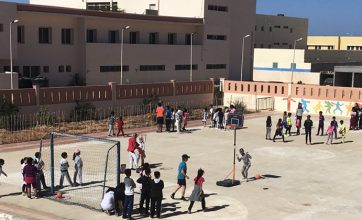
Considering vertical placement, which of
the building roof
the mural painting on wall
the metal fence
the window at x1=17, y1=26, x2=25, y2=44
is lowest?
the metal fence

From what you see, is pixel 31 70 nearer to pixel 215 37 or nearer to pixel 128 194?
pixel 215 37

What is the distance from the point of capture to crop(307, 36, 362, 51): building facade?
106 meters

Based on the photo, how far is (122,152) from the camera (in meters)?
25.7

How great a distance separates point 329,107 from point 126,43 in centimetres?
2115

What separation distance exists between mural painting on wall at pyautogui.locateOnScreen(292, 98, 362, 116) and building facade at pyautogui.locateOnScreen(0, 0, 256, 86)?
58.5 feet

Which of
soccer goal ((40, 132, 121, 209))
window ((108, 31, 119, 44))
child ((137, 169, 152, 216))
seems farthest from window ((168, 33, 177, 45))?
child ((137, 169, 152, 216))

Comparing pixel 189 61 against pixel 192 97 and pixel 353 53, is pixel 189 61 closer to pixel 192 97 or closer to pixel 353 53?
pixel 192 97

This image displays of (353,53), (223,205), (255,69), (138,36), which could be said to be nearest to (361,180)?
(223,205)

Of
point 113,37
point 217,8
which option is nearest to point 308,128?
point 113,37

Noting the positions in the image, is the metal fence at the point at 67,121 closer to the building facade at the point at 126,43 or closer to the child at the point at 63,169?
the building facade at the point at 126,43

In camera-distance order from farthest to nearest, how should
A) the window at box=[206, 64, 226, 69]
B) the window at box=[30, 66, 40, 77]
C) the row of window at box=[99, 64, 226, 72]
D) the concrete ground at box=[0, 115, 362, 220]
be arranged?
the window at box=[206, 64, 226, 69] → the row of window at box=[99, 64, 226, 72] → the window at box=[30, 66, 40, 77] → the concrete ground at box=[0, 115, 362, 220]

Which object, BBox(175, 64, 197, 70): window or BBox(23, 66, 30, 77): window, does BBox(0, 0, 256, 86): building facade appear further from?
BBox(175, 64, 197, 70): window

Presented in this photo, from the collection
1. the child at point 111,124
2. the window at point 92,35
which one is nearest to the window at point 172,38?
the window at point 92,35

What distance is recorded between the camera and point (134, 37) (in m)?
54.0
